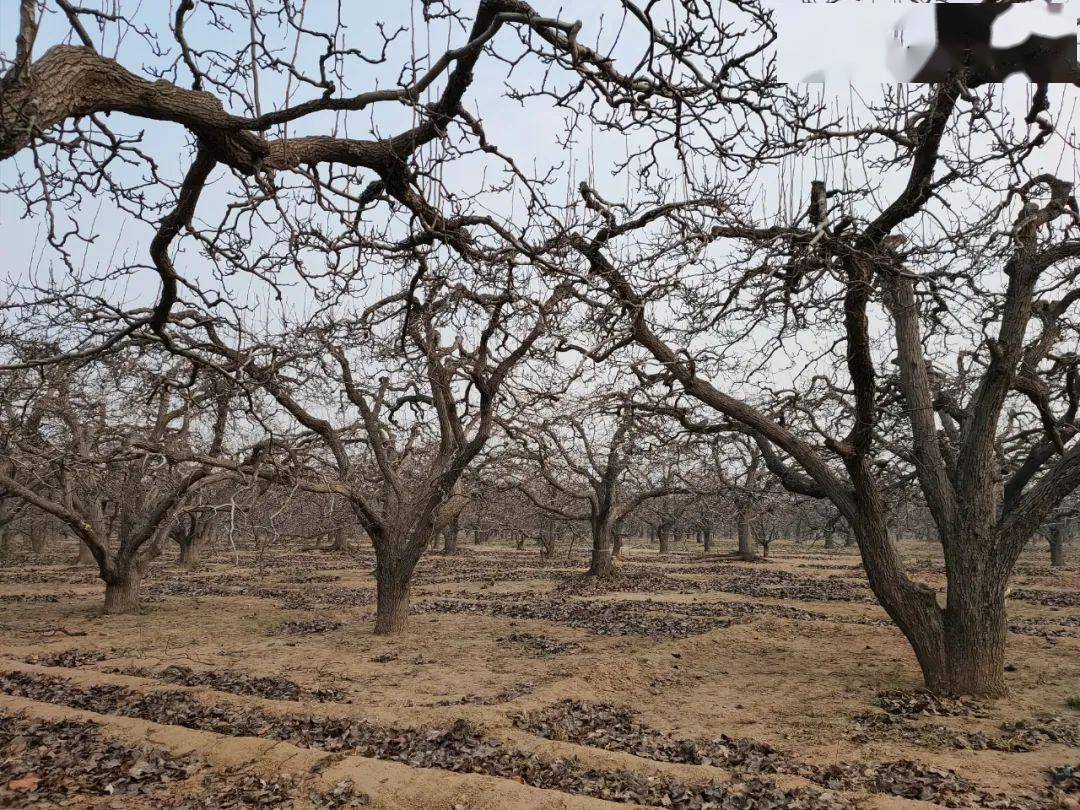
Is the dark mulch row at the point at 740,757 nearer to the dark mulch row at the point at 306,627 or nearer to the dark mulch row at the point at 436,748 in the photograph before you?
the dark mulch row at the point at 436,748

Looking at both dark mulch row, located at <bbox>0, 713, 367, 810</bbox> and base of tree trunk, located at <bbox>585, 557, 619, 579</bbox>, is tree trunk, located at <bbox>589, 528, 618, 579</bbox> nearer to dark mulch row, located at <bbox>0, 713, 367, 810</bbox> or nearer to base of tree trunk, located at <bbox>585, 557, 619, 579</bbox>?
base of tree trunk, located at <bbox>585, 557, 619, 579</bbox>

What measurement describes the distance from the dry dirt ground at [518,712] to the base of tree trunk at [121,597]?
19.0 inches

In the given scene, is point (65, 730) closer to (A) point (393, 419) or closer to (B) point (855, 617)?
(A) point (393, 419)

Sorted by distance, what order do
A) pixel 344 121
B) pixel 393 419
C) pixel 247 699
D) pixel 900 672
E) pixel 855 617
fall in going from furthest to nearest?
pixel 855 617, pixel 393 419, pixel 900 672, pixel 247 699, pixel 344 121

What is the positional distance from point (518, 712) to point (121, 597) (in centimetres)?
1142

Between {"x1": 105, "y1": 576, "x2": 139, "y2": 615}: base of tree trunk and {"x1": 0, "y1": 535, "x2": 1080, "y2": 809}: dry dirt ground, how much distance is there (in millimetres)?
481

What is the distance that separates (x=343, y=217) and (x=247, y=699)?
19.1 ft

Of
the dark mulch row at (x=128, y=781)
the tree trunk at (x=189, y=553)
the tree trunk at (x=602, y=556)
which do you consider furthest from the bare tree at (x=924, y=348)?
the tree trunk at (x=189, y=553)

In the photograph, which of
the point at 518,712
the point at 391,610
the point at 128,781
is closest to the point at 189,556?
the point at 391,610

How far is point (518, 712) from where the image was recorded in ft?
23.5

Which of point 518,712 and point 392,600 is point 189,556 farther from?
point 518,712

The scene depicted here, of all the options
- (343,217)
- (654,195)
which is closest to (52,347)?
(343,217)

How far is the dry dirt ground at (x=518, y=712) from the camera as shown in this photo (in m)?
5.15

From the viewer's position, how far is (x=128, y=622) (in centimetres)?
1349
